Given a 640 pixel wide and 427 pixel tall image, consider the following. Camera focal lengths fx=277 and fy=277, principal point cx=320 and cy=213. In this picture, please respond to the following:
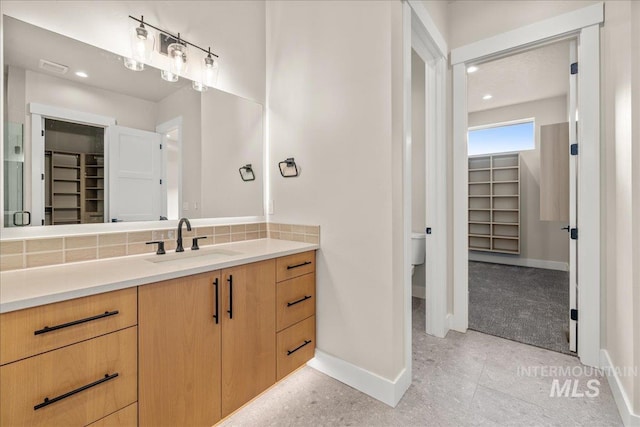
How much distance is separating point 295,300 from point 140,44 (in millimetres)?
1784

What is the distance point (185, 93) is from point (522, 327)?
11.3ft

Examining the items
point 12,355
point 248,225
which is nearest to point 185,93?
point 248,225

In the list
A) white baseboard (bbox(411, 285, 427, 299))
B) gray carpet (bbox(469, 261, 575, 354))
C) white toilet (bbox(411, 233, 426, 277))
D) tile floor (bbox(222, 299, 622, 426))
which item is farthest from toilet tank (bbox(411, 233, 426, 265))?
tile floor (bbox(222, 299, 622, 426))

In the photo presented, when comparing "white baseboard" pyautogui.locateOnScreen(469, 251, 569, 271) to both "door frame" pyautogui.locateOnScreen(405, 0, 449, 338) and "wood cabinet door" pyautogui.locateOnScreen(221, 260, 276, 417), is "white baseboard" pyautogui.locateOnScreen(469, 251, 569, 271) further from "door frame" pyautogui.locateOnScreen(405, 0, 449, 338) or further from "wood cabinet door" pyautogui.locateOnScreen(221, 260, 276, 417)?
"wood cabinet door" pyautogui.locateOnScreen(221, 260, 276, 417)

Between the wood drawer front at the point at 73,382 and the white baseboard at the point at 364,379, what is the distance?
1173 millimetres

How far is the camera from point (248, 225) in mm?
2201

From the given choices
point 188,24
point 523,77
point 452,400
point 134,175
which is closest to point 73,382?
point 134,175

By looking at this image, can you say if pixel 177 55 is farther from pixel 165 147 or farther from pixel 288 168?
pixel 288 168

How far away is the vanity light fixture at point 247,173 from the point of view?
7.33 feet

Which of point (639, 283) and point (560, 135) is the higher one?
point (560, 135)

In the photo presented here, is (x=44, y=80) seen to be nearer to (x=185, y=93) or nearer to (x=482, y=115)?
(x=185, y=93)

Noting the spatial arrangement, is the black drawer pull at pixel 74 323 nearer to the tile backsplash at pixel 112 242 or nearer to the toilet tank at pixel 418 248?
the tile backsplash at pixel 112 242

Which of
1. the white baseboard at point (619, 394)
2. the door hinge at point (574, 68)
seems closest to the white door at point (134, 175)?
the white baseboard at point (619, 394)

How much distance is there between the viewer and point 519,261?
16.7 feet
